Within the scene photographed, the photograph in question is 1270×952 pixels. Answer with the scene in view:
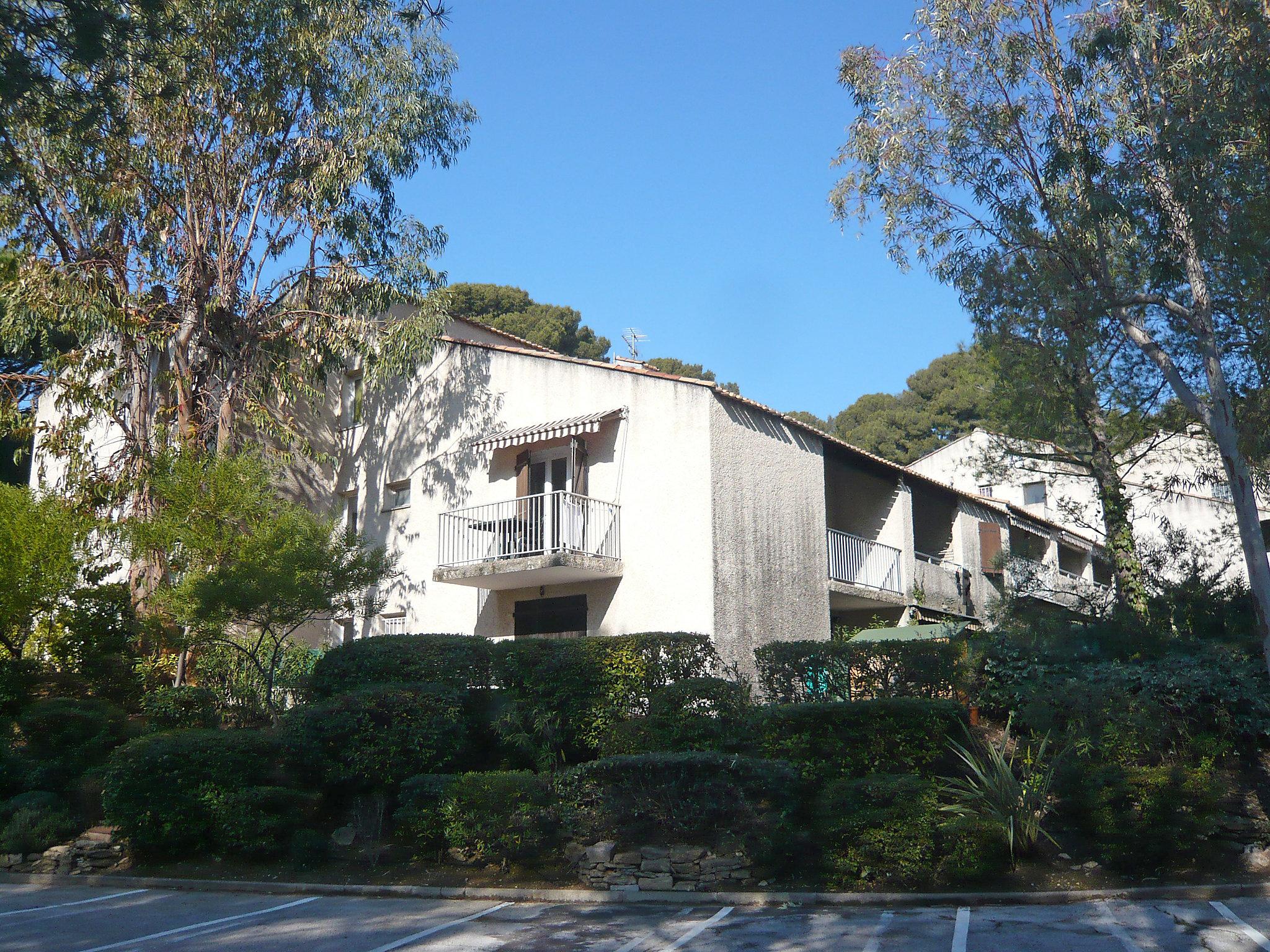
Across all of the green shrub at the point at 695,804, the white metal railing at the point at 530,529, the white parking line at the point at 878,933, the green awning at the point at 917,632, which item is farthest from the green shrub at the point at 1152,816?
the white metal railing at the point at 530,529

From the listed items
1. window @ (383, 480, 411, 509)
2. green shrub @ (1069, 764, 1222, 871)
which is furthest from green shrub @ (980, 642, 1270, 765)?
window @ (383, 480, 411, 509)

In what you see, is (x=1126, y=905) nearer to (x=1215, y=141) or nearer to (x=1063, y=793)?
(x=1063, y=793)

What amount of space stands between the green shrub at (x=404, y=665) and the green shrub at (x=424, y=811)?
2038mm

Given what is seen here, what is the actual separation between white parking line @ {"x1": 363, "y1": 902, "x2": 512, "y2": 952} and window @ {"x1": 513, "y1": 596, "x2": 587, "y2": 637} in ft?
26.5

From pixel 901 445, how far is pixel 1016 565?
31079mm

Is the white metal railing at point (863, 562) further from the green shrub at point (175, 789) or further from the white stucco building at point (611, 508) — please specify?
the green shrub at point (175, 789)

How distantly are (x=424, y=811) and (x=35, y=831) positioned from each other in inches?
194

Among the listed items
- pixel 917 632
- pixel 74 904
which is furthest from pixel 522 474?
pixel 74 904

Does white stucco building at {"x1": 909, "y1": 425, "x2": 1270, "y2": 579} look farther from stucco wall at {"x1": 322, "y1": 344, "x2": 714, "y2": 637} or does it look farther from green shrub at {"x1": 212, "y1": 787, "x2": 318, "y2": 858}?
green shrub at {"x1": 212, "y1": 787, "x2": 318, "y2": 858}

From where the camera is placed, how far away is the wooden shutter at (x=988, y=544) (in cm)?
2386

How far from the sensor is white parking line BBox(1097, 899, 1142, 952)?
762 centimetres

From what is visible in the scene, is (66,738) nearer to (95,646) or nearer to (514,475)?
(95,646)

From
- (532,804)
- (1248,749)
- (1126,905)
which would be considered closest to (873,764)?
(1126,905)

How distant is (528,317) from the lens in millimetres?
46656
